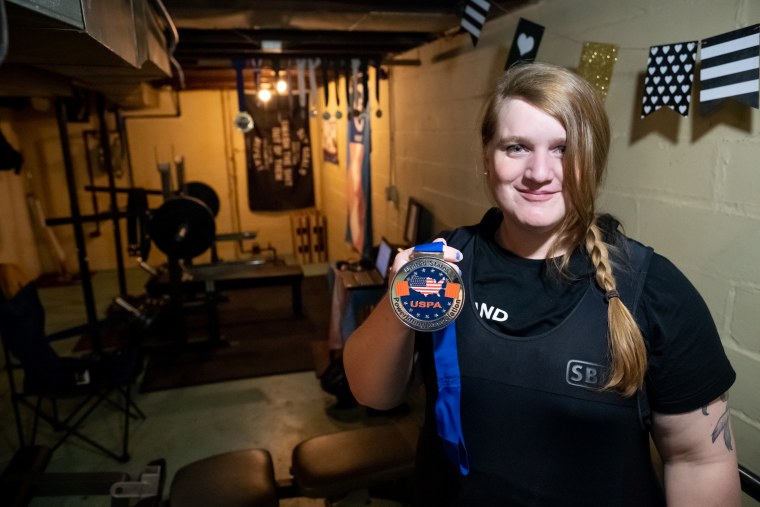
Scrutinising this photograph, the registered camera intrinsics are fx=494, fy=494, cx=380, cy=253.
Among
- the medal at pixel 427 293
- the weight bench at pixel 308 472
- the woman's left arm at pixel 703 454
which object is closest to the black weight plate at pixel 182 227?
the weight bench at pixel 308 472

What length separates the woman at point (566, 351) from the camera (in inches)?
37.8

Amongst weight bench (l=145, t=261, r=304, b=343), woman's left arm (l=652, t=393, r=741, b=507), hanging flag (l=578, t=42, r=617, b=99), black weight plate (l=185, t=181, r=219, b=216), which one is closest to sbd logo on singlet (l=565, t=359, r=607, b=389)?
woman's left arm (l=652, t=393, r=741, b=507)

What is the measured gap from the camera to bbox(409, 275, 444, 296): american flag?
3.11 feet

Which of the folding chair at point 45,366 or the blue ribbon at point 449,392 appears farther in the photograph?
the folding chair at point 45,366

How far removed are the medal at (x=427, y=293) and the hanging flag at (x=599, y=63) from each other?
1.29m

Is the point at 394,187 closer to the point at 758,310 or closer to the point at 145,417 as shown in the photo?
the point at 145,417

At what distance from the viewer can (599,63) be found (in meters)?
1.84

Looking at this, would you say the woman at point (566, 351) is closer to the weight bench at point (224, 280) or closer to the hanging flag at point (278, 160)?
the weight bench at point (224, 280)

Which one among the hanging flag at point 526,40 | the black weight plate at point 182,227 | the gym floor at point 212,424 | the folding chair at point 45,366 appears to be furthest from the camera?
the black weight plate at point 182,227

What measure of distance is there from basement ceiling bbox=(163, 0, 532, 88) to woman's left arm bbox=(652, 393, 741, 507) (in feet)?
6.89

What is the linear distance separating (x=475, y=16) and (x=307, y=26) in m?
1.03

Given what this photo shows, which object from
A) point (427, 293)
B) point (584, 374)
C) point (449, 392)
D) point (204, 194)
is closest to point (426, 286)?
point (427, 293)

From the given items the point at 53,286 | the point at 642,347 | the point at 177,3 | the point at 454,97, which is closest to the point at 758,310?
the point at 642,347

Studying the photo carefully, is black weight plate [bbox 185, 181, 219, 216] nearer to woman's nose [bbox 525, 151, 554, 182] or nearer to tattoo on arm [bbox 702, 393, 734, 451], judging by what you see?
woman's nose [bbox 525, 151, 554, 182]
